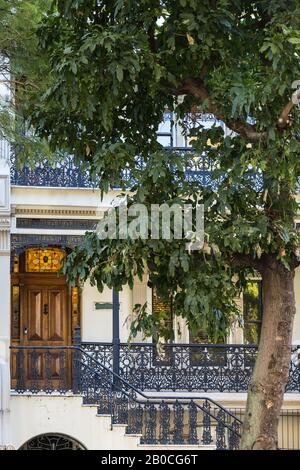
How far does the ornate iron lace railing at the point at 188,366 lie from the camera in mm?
20562

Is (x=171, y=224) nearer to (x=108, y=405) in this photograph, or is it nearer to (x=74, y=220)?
(x=108, y=405)

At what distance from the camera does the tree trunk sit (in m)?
12.3

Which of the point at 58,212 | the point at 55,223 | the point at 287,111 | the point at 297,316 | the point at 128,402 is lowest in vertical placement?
the point at 128,402

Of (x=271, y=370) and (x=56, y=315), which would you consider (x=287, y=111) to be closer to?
(x=271, y=370)

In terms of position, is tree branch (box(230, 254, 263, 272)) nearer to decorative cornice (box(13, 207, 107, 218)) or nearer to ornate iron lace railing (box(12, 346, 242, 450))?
ornate iron lace railing (box(12, 346, 242, 450))

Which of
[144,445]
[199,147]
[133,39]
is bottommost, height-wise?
[144,445]

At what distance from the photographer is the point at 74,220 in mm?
21031

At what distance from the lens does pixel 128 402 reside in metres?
18.7

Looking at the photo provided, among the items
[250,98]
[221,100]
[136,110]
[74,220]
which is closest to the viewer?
[250,98]

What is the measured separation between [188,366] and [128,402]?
250cm

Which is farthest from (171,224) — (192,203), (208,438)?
(208,438)

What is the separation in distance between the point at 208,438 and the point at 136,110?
7010mm

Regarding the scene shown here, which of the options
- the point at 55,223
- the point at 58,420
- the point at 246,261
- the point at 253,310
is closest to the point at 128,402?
the point at 58,420
